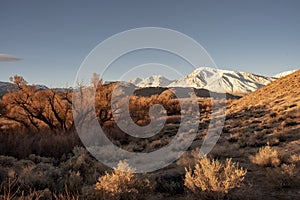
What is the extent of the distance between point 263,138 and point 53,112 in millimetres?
14724

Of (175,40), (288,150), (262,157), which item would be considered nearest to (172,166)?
(262,157)

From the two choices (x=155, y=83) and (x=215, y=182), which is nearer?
(x=215, y=182)

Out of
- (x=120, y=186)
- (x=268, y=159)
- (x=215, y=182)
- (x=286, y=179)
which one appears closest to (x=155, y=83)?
(x=268, y=159)

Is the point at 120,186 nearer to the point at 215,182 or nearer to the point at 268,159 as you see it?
the point at 215,182

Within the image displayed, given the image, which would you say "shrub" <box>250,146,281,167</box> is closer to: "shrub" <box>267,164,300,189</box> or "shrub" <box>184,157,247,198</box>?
"shrub" <box>267,164,300,189</box>

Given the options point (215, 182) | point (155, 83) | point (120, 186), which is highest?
point (155, 83)

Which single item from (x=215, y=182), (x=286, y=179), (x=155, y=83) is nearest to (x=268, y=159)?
(x=286, y=179)

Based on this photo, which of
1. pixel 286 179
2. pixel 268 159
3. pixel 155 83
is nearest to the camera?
pixel 286 179

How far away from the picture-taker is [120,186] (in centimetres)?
549

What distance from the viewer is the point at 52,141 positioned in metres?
12.2

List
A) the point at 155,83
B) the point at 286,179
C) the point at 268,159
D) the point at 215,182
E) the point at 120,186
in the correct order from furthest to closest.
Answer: the point at 155,83 < the point at 268,159 < the point at 286,179 < the point at 120,186 < the point at 215,182

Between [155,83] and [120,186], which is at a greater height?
[155,83]

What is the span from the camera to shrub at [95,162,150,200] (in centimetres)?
526

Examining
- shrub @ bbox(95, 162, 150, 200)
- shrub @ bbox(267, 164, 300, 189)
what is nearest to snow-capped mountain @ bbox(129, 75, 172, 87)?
shrub @ bbox(95, 162, 150, 200)
